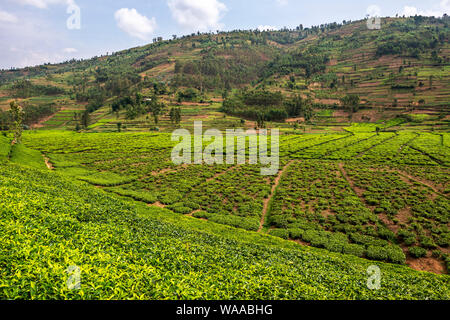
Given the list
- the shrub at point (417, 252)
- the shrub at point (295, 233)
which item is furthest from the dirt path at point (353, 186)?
the shrub at point (295, 233)

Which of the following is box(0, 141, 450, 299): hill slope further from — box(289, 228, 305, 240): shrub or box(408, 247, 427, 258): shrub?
box(289, 228, 305, 240): shrub

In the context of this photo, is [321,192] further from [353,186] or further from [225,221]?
[225,221]

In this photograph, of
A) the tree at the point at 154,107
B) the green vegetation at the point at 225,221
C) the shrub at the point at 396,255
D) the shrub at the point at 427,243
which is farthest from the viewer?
the tree at the point at 154,107

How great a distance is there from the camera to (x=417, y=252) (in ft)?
58.1

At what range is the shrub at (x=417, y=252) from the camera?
17.6 meters

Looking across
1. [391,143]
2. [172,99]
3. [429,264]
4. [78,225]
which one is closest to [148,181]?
[78,225]

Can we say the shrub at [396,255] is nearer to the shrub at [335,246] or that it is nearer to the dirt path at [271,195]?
the shrub at [335,246]

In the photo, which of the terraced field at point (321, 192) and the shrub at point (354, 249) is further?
the terraced field at point (321, 192)

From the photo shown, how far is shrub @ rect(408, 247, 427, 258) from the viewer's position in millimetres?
17609

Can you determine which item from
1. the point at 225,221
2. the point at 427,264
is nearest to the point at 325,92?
the point at 427,264

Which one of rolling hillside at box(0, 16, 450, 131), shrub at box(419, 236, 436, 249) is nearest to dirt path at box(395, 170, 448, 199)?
shrub at box(419, 236, 436, 249)

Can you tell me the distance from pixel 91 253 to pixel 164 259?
2792mm

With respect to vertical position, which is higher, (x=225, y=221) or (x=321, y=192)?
(x=321, y=192)
